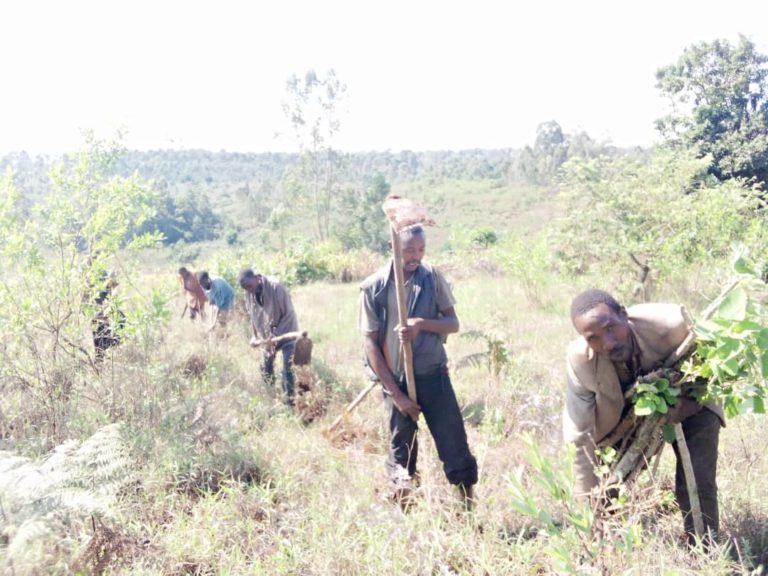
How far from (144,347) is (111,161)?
1539mm

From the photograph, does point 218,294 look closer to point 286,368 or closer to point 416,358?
point 286,368

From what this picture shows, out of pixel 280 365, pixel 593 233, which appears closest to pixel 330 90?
pixel 593 233

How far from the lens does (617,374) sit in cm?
233

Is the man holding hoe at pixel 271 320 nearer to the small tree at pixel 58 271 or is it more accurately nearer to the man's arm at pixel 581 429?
the small tree at pixel 58 271

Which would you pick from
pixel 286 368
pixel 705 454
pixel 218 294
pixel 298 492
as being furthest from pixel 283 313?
pixel 705 454

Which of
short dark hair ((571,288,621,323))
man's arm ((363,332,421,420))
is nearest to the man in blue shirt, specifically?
man's arm ((363,332,421,420))

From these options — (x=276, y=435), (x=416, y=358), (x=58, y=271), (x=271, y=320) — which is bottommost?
(x=276, y=435)

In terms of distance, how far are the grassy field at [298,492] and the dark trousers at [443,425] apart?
124mm

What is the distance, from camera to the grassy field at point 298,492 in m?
2.44

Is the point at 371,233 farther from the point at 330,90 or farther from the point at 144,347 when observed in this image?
the point at 144,347

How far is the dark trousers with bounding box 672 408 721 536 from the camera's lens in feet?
7.63

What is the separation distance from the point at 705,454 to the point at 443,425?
1167mm

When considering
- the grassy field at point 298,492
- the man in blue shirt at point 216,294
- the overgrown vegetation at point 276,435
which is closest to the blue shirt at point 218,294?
the man in blue shirt at point 216,294

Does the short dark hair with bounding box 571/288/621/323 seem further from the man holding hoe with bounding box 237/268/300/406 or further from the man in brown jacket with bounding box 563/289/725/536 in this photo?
the man holding hoe with bounding box 237/268/300/406
